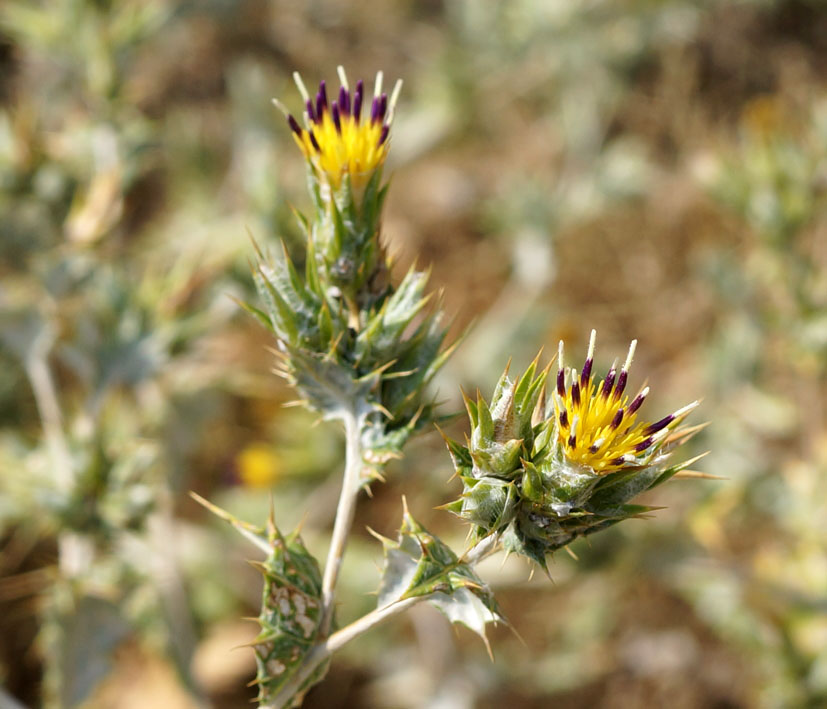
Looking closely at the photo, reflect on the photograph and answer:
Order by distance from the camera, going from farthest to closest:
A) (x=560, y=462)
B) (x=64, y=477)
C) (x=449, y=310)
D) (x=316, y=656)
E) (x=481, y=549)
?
(x=449, y=310)
(x=64, y=477)
(x=316, y=656)
(x=481, y=549)
(x=560, y=462)

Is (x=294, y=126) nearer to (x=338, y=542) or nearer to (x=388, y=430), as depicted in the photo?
(x=388, y=430)

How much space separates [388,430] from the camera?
1781 mm

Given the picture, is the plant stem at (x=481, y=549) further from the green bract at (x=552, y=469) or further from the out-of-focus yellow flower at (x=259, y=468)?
the out-of-focus yellow flower at (x=259, y=468)

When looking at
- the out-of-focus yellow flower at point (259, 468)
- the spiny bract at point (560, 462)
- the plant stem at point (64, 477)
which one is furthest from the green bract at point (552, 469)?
the out-of-focus yellow flower at point (259, 468)

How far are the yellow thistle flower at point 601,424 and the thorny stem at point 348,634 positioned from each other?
25 cm

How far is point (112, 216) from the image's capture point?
3.34 metres

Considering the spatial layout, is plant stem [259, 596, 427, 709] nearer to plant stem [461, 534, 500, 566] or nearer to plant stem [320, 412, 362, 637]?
plant stem [320, 412, 362, 637]

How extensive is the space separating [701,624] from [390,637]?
1.76m

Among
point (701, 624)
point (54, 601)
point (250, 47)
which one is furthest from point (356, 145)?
point (250, 47)

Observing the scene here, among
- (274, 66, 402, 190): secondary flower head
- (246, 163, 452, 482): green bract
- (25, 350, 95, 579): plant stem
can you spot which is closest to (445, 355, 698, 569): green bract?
(246, 163, 452, 482): green bract

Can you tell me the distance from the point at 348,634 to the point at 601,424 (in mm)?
642

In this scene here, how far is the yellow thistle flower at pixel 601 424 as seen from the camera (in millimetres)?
1358

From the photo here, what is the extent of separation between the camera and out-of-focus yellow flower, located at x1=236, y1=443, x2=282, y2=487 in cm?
443

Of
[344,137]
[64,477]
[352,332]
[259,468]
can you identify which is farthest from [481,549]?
[259,468]
